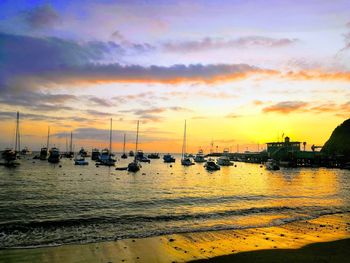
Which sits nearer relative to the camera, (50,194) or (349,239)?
(349,239)

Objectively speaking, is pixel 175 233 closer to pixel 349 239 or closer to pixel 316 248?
pixel 316 248

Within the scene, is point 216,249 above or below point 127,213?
above

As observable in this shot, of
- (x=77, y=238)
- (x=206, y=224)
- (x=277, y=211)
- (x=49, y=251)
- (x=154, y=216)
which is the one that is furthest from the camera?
(x=277, y=211)

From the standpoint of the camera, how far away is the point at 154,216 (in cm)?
3253

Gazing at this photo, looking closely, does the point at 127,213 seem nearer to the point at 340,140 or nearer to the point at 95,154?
the point at 95,154

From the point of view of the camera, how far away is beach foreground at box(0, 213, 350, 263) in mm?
18000

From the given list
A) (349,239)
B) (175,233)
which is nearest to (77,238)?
(175,233)

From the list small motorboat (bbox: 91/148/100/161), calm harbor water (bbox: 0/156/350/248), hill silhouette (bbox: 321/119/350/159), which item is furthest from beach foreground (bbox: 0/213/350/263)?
small motorboat (bbox: 91/148/100/161)

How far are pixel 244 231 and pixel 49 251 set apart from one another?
13266 millimetres

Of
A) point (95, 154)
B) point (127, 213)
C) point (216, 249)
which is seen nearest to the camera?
point (216, 249)

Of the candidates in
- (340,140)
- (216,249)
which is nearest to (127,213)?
(216,249)

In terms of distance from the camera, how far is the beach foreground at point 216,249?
18.0m

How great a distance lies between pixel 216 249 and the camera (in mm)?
20141

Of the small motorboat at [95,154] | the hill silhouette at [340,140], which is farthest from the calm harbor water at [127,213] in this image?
the hill silhouette at [340,140]
